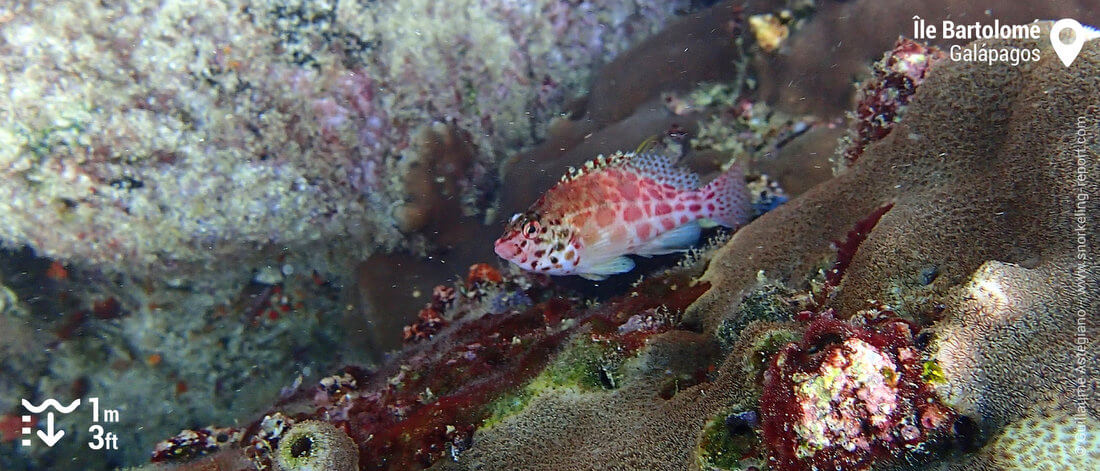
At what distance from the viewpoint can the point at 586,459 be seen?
230 centimetres

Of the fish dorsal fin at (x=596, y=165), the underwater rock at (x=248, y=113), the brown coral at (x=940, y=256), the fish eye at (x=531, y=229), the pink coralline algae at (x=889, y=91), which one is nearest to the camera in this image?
the brown coral at (x=940, y=256)

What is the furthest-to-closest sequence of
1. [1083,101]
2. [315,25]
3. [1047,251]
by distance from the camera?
[315,25], [1083,101], [1047,251]

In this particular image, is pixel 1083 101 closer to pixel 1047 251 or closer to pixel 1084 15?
pixel 1047 251

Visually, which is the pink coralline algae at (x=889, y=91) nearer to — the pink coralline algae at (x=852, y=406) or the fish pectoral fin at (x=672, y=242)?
the fish pectoral fin at (x=672, y=242)

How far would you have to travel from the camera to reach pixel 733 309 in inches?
108

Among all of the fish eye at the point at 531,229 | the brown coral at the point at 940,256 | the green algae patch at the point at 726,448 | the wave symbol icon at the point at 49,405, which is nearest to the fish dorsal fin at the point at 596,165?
the fish eye at the point at 531,229

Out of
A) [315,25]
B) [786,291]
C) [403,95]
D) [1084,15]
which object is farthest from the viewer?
[403,95]

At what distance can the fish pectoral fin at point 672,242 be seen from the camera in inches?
159

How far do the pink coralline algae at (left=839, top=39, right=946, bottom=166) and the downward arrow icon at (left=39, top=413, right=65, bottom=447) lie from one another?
23.9 ft

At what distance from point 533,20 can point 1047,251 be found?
4617 mm

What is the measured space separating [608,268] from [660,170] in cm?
79

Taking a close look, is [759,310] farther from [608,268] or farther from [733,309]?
[608,268]

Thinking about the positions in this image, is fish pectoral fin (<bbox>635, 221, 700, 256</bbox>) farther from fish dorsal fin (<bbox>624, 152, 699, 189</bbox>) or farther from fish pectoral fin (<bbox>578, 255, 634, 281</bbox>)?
fish dorsal fin (<bbox>624, 152, 699, 189</bbox>)

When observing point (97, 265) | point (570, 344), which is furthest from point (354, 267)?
point (570, 344)
